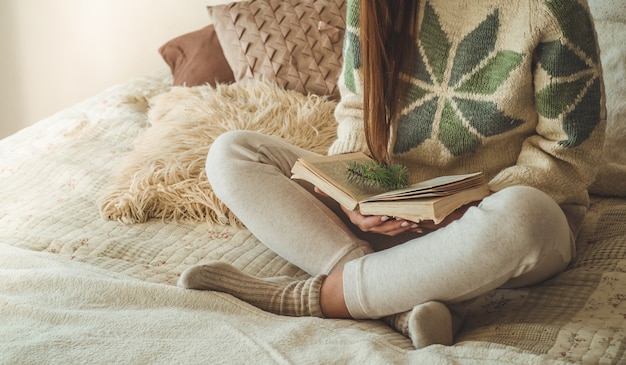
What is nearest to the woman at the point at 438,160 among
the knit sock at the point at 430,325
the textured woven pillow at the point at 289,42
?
the knit sock at the point at 430,325

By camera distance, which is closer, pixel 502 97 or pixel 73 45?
pixel 502 97

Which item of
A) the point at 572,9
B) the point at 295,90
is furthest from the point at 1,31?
the point at 572,9

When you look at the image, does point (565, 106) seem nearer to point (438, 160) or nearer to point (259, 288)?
point (438, 160)

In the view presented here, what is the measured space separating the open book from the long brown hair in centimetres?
10

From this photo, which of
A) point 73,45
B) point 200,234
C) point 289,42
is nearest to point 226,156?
point 200,234

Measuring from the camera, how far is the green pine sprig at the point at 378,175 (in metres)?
1.01

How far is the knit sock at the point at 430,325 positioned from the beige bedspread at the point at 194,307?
0.02 m

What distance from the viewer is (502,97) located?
108cm

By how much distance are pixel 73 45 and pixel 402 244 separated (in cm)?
177

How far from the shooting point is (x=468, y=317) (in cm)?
101

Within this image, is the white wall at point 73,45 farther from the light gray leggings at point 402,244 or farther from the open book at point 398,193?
the open book at point 398,193

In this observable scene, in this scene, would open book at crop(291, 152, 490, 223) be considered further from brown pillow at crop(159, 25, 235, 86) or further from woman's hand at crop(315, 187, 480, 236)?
brown pillow at crop(159, 25, 235, 86)

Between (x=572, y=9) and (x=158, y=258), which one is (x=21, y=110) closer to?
(x=158, y=258)

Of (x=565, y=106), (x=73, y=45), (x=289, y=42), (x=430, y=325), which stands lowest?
(x=430, y=325)
